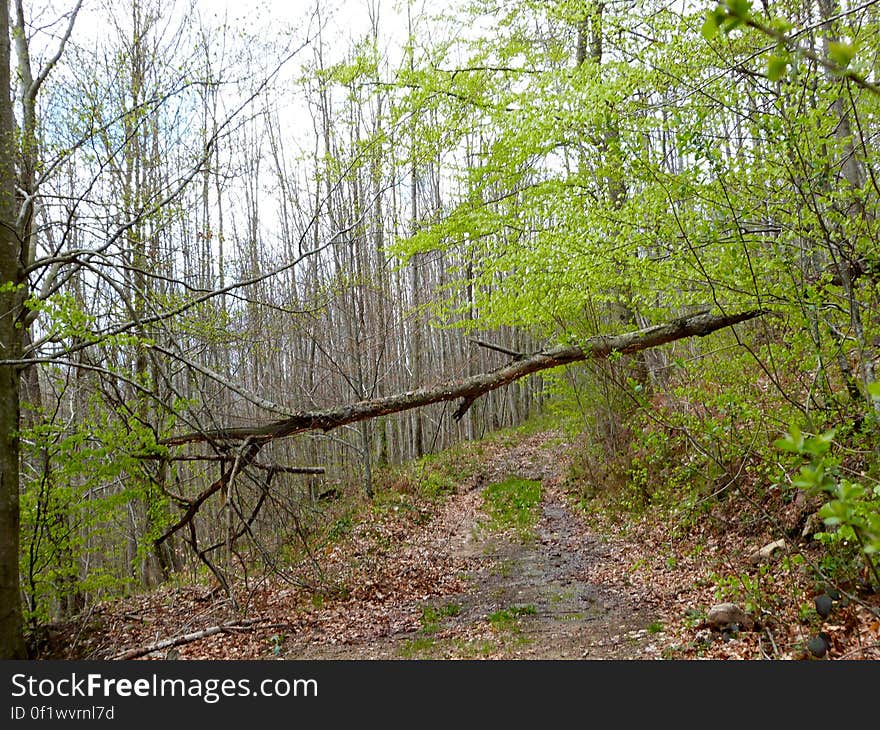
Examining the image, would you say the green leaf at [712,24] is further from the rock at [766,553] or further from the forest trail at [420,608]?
the rock at [766,553]

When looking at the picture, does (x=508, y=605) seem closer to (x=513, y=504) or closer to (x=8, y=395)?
(x=513, y=504)

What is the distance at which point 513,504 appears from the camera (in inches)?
458

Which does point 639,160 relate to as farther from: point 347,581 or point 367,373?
point 367,373

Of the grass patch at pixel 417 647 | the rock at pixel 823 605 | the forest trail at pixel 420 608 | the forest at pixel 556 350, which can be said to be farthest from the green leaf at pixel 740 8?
the grass patch at pixel 417 647

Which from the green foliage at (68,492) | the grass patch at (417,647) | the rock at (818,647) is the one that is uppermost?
the green foliage at (68,492)

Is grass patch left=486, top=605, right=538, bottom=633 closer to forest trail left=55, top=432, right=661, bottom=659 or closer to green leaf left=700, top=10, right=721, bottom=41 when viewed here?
forest trail left=55, top=432, right=661, bottom=659

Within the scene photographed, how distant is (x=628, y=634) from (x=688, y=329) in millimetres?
3379

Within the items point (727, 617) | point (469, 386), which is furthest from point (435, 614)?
point (727, 617)

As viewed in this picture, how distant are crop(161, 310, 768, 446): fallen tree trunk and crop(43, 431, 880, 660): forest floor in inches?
62.8

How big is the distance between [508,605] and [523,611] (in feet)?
1.15

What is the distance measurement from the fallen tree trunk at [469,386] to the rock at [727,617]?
2814mm

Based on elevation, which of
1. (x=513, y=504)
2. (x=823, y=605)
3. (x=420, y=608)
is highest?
(x=823, y=605)

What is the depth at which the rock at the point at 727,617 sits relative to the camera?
4488mm

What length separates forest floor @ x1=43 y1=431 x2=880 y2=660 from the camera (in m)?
4.46
